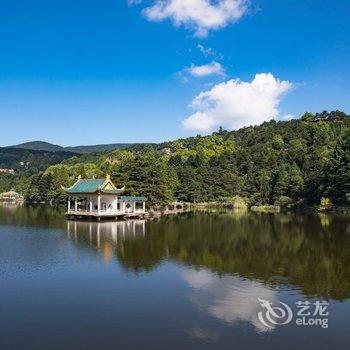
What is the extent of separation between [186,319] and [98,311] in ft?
9.16

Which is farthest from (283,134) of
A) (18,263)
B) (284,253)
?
(18,263)

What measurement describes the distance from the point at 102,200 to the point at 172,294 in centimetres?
3350

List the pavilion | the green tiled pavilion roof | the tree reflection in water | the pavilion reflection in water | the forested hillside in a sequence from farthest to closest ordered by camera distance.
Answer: the forested hillside < the green tiled pavilion roof < the pavilion < the pavilion reflection in water < the tree reflection in water

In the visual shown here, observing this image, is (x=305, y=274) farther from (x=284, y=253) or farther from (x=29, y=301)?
(x=29, y=301)

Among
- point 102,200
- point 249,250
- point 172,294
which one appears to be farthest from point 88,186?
point 172,294

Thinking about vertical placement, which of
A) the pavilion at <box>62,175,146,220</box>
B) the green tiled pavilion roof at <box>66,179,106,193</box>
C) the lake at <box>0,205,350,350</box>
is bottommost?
the lake at <box>0,205,350,350</box>

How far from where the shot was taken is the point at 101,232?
35219mm

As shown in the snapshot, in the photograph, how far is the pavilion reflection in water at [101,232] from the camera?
30.7 metres

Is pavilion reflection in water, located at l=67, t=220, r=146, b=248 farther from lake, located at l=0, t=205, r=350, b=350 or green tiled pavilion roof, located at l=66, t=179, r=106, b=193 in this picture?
green tiled pavilion roof, located at l=66, t=179, r=106, b=193

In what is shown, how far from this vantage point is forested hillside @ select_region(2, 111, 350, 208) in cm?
5797
